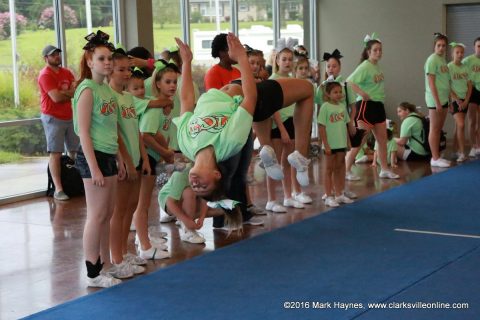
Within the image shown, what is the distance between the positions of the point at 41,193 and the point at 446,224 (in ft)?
14.6

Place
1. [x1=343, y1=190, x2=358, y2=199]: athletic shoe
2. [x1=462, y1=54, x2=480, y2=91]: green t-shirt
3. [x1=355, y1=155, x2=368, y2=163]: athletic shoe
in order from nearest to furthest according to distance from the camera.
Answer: [x1=343, y1=190, x2=358, y2=199]: athletic shoe < [x1=462, y1=54, x2=480, y2=91]: green t-shirt < [x1=355, y1=155, x2=368, y2=163]: athletic shoe

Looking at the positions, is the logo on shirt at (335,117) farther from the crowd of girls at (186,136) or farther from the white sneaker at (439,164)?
the white sneaker at (439,164)

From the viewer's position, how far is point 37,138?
8469 millimetres

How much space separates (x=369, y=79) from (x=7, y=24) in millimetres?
3973

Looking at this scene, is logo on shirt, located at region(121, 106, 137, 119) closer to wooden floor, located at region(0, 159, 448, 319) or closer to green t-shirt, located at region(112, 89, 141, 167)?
green t-shirt, located at region(112, 89, 141, 167)

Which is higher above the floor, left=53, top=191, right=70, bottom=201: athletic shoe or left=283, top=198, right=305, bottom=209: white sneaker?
left=283, top=198, right=305, bottom=209: white sneaker

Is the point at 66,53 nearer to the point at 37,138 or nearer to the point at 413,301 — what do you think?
the point at 37,138

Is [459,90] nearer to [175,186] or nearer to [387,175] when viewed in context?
[387,175]

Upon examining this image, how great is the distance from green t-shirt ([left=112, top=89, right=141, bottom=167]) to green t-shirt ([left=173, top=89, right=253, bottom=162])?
0.59 meters

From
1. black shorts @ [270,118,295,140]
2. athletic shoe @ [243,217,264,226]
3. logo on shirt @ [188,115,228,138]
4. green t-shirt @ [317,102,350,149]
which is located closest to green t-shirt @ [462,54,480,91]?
green t-shirt @ [317,102,350,149]

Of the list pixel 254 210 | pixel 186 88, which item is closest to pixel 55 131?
pixel 254 210

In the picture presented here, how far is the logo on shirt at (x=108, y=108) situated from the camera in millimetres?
4531

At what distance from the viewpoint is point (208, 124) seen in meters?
4.11

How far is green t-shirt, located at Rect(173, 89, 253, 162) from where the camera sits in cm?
401
